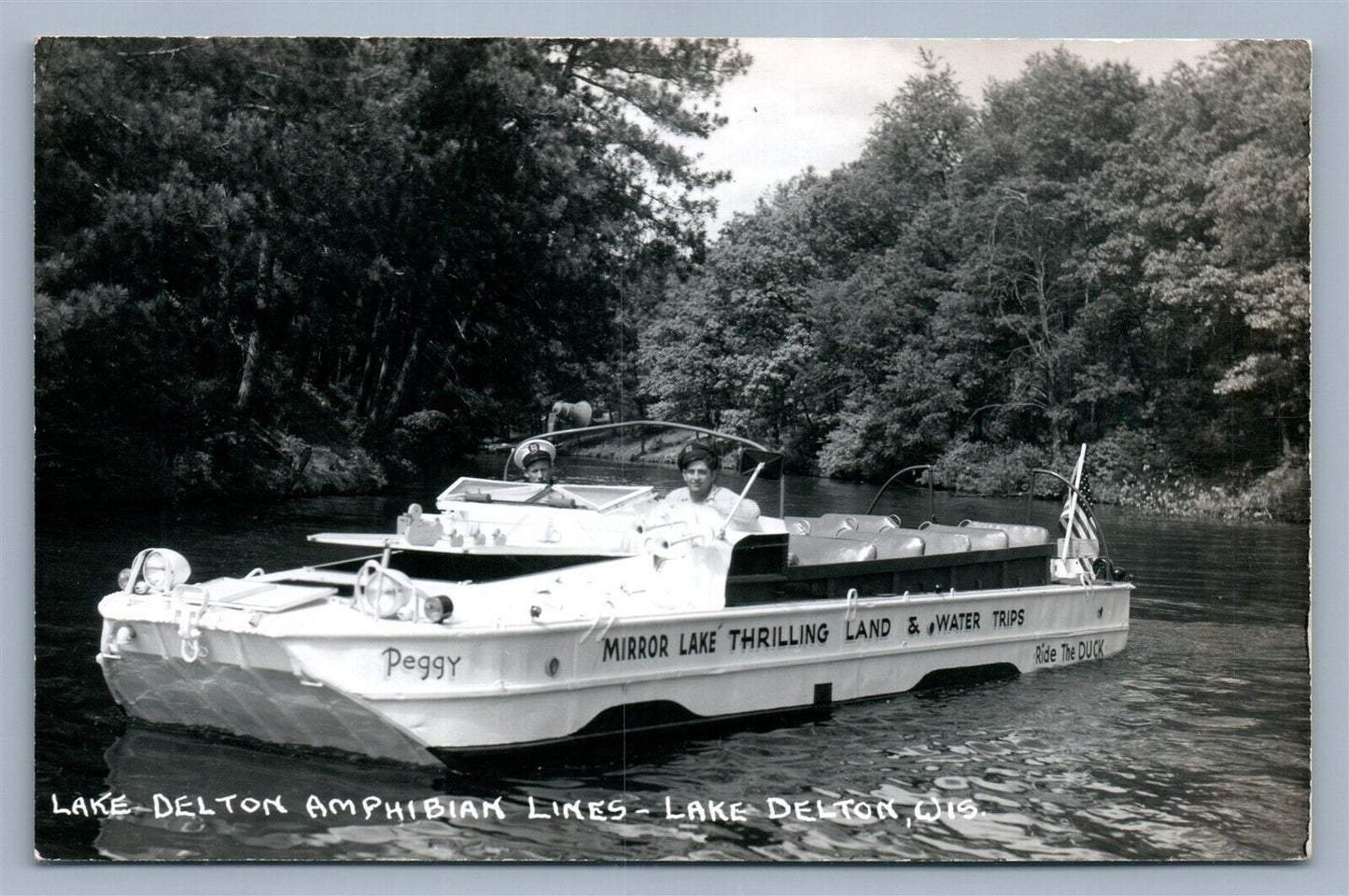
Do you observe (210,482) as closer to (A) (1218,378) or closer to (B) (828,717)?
(B) (828,717)

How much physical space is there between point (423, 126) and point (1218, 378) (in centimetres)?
538

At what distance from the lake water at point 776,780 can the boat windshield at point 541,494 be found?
1731 millimetres

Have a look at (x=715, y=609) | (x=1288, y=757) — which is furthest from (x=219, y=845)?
(x=1288, y=757)

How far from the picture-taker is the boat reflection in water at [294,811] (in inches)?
268

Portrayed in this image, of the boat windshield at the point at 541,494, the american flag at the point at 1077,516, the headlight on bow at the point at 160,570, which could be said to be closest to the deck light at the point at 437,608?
the headlight on bow at the point at 160,570

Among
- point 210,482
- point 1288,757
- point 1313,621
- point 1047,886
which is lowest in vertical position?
point 1047,886

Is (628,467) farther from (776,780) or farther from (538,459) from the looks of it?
Result: (776,780)

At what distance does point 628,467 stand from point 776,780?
3653 millimetres

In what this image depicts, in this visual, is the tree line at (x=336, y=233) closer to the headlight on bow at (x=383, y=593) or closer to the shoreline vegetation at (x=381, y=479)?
the shoreline vegetation at (x=381, y=479)

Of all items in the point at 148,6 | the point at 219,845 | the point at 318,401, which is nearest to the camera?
the point at 219,845

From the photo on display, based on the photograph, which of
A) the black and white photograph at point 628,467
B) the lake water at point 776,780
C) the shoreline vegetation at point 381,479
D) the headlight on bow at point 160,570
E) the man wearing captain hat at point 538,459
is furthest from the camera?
the man wearing captain hat at point 538,459

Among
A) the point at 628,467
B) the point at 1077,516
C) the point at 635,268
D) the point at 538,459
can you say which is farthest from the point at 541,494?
the point at 1077,516

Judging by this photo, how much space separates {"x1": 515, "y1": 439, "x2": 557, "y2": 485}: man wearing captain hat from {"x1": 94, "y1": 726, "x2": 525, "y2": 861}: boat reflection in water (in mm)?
2497

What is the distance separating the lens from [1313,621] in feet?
25.5
